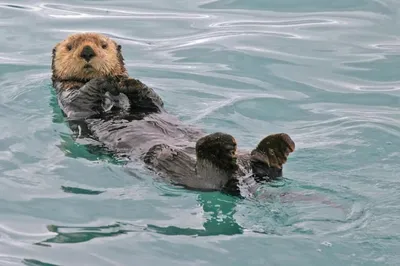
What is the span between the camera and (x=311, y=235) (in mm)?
4699

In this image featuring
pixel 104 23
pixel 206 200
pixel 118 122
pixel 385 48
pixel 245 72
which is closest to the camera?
pixel 206 200

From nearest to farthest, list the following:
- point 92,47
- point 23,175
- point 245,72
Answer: point 23,175
point 92,47
point 245,72

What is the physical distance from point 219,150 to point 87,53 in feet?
7.22

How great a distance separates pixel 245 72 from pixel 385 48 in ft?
5.47

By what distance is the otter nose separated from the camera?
22.1 ft

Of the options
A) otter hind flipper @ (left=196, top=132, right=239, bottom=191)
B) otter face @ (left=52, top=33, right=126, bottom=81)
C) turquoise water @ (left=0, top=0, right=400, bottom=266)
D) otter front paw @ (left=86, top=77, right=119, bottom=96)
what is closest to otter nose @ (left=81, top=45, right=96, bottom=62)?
otter face @ (left=52, top=33, right=126, bottom=81)

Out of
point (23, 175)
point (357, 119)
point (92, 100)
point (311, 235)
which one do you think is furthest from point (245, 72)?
point (311, 235)

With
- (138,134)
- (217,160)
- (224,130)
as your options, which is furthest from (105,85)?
(217,160)

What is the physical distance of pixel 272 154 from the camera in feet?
17.2

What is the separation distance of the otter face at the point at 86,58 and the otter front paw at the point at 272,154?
6.61ft

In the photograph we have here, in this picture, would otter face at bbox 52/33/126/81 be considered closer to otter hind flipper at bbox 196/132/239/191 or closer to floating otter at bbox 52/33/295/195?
floating otter at bbox 52/33/295/195

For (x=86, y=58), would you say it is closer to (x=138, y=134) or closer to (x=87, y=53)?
(x=87, y=53)

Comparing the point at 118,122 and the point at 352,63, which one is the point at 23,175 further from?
the point at 352,63

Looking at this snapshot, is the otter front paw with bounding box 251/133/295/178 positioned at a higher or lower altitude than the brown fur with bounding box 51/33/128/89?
lower
